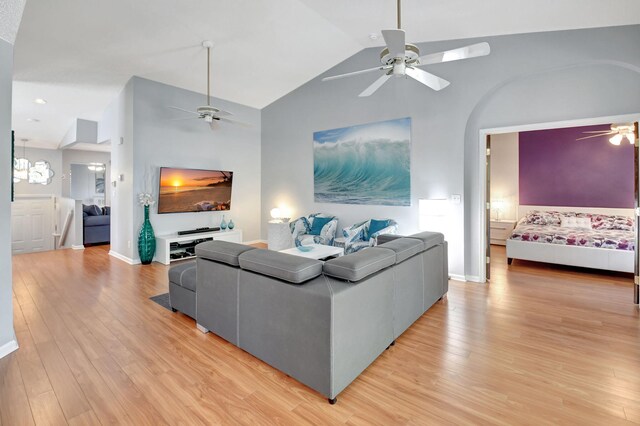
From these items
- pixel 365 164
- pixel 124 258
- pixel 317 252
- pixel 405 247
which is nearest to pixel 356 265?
pixel 405 247

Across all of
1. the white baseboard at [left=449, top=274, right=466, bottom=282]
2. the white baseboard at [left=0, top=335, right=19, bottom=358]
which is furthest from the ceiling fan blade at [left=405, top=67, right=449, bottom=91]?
the white baseboard at [left=0, top=335, right=19, bottom=358]

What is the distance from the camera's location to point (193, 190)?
623 centimetres

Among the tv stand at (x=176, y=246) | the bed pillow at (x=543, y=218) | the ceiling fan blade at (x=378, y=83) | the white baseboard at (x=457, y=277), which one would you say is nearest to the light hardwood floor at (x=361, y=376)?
the white baseboard at (x=457, y=277)

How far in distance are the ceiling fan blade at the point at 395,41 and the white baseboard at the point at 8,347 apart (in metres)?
3.77

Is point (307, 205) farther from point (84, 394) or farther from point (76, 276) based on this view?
point (84, 394)

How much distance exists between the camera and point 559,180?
22.4 feet

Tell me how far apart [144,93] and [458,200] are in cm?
552

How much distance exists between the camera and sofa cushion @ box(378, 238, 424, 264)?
8.98 ft

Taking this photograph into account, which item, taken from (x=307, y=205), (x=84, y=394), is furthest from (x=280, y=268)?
(x=307, y=205)

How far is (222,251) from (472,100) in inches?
159

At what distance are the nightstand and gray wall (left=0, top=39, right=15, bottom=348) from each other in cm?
801

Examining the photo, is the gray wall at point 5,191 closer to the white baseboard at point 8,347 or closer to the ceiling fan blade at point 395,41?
the white baseboard at point 8,347

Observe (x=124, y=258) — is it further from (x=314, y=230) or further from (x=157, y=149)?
(x=314, y=230)

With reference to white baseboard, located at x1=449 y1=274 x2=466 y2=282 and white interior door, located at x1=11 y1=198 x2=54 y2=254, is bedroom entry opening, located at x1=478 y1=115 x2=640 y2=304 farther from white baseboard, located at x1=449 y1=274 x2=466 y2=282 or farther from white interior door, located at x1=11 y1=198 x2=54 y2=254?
white interior door, located at x1=11 y1=198 x2=54 y2=254
